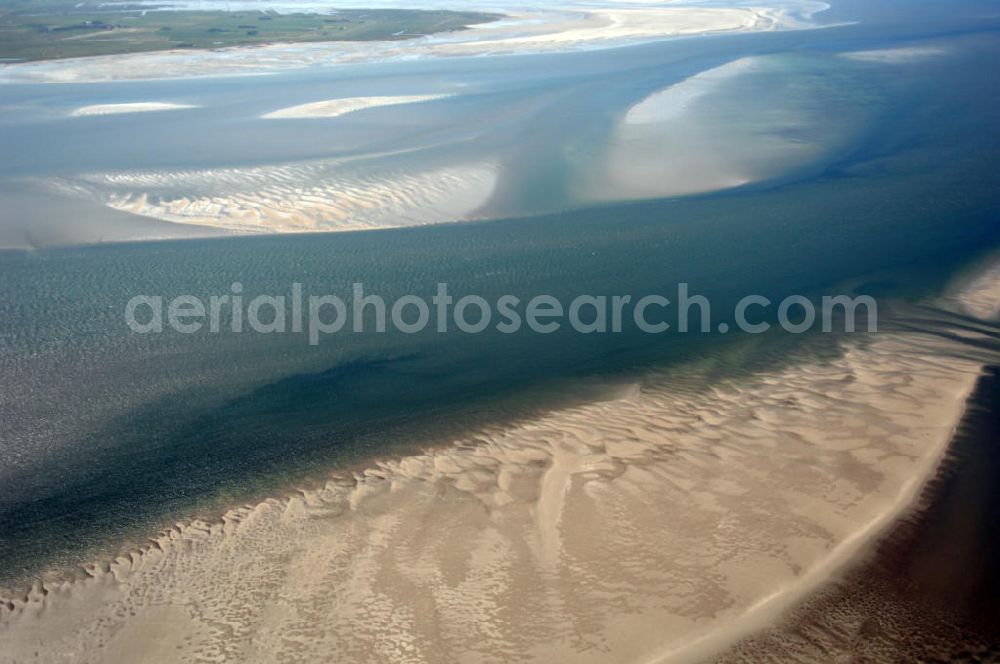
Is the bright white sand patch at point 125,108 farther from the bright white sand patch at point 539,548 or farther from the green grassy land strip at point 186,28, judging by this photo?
the bright white sand patch at point 539,548

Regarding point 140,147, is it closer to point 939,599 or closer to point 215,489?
point 215,489

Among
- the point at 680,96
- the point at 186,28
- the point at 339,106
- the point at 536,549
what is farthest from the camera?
the point at 186,28

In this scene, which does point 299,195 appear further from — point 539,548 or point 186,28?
point 186,28

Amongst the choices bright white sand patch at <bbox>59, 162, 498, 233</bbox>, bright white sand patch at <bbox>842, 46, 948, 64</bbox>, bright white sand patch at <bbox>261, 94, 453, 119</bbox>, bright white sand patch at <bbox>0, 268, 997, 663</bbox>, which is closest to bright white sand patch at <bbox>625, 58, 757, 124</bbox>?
bright white sand patch at <bbox>842, 46, 948, 64</bbox>

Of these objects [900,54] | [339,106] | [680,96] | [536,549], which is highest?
[900,54]

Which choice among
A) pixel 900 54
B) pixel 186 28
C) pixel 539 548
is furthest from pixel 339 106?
pixel 186 28

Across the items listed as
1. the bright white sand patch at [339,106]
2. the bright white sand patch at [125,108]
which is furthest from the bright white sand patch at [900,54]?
the bright white sand patch at [125,108]
